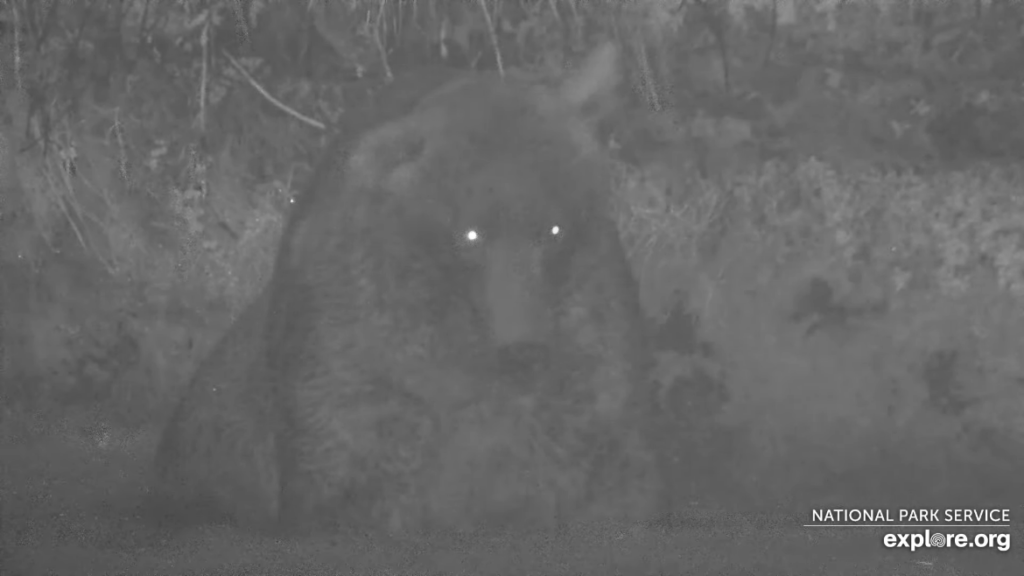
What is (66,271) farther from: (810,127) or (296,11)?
(810,127)

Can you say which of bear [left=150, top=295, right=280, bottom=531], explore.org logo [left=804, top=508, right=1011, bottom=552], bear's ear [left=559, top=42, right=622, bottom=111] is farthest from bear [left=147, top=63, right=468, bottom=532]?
explore.org logo [left=804, top=508, right=1011, bottom=552]

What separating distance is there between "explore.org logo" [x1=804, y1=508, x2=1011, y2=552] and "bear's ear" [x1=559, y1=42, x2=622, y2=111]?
0.98 m

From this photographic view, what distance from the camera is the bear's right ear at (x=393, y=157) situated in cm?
169

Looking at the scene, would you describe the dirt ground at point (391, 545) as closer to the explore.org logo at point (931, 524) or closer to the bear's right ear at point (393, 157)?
the explore.org logo at point (931, 524)

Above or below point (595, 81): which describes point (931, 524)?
below

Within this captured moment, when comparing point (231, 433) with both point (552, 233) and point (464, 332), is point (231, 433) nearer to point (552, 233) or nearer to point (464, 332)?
point (464, 332)

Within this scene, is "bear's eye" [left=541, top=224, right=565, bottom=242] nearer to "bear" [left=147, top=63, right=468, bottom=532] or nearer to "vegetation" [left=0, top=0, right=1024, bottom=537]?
"vegetation" [left=0, top=0, right=1024, bottom=537]

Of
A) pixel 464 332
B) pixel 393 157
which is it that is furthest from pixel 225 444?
pixel 393 157

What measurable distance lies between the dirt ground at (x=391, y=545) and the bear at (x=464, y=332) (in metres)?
0.06

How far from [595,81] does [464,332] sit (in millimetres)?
583

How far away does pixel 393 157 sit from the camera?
1697mm

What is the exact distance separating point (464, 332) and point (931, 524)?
1069mm

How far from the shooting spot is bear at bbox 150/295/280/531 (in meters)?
1.71

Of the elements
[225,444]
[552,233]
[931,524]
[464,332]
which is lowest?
[931,524]
